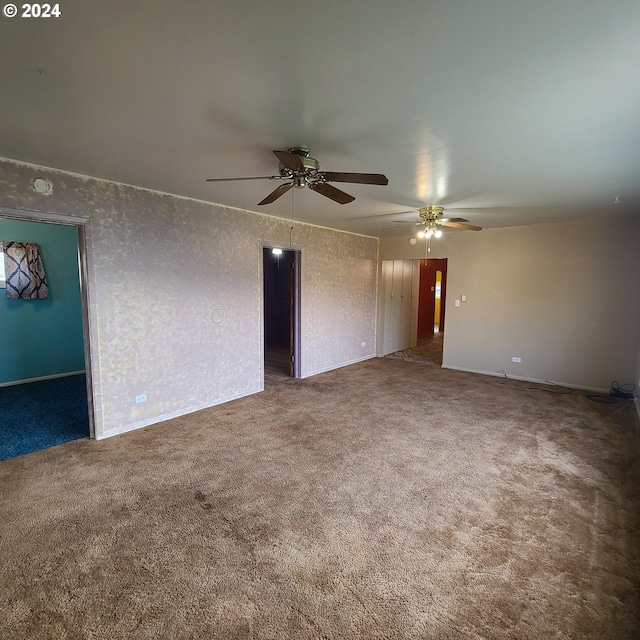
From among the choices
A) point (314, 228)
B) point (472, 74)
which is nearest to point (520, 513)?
point (472, 74)

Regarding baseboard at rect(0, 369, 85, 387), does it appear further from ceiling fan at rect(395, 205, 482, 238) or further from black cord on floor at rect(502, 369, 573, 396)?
black cord on floor at rect(502, 369, 573, 396)

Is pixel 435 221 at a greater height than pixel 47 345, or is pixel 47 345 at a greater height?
pixel 435 221

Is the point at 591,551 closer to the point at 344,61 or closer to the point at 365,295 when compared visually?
the point at 344,61

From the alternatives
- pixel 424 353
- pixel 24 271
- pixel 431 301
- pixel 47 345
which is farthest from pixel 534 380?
pixel 24 271

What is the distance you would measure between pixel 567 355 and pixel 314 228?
181 inches

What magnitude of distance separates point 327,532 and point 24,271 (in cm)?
584

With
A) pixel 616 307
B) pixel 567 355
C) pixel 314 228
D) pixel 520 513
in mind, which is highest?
pixel 314 228

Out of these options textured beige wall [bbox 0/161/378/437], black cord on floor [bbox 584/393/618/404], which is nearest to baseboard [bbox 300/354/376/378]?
textured beige wall [bbox 0/161/378/437]

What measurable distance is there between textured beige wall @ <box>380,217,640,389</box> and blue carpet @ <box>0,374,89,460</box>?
19.6ft

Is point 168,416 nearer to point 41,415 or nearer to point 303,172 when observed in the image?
point 41,415

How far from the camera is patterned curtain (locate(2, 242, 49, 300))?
504 centimetres

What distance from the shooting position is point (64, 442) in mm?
3387

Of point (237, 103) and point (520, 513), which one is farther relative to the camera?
point (520, 513)

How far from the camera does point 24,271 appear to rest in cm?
515
